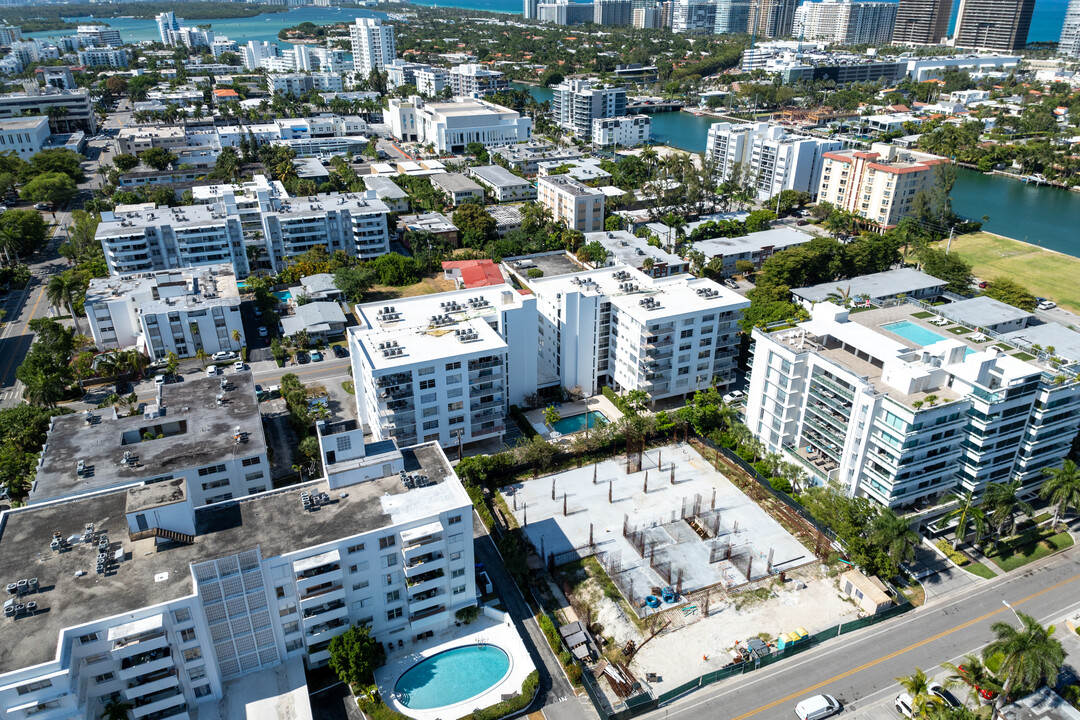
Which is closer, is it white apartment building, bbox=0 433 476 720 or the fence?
white apartment building, bbox=0 433 476 720

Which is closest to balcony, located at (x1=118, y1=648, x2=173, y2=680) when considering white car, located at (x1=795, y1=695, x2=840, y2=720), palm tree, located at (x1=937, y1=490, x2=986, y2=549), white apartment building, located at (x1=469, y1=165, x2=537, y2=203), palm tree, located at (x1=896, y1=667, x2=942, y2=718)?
white car, located at (x1=795, y1=695, x2=840, y2=720)

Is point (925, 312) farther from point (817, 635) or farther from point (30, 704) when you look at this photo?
point (30, 704)

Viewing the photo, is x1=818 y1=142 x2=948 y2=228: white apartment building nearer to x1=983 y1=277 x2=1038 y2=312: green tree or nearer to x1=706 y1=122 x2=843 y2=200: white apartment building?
x1=706 y1=122 x2=843 y2=200: white apartment building

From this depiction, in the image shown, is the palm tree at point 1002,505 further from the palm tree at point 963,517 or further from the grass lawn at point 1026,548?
the grass lawn at point 1026,548

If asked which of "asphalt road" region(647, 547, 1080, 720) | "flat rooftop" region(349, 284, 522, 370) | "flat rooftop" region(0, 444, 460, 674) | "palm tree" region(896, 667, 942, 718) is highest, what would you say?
"flat rooftop" region(349, 284, 522, 370)

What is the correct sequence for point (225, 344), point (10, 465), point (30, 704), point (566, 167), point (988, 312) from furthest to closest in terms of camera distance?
point (566, 167) → point (225, 344) → point (988, 312) → point (10, 465) → point (30, 704)

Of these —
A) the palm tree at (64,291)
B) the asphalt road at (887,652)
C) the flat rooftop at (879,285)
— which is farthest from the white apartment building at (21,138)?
the asphalt road at (887,652)

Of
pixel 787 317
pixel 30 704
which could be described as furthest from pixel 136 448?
pixel 787 317
